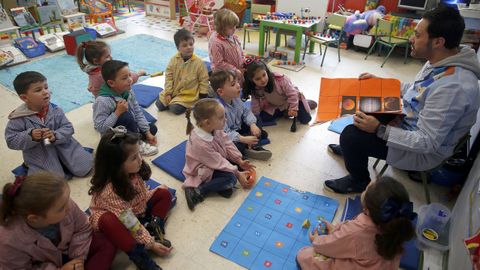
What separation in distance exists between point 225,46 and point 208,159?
1.73 meters

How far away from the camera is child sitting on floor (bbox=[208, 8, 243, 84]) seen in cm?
344

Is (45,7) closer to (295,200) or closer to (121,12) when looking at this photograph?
(121,12)

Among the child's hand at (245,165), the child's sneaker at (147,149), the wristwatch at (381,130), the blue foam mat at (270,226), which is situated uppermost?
the wristwatch at (381,130)

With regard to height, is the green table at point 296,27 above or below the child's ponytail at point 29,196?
above

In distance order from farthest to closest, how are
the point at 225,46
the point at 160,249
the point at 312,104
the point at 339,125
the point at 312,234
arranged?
the point at 312,104, the point at 225,46, the point at 339,125, the point at 312,234, the point at 160,249

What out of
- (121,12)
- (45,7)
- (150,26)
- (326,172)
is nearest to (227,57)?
(326,172)

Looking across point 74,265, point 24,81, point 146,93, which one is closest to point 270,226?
point 74,265

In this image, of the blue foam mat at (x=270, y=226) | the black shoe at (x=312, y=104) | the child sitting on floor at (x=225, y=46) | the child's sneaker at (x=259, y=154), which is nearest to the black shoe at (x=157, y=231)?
the blue foam mat at (x=270, y=226)

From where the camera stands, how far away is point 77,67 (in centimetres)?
461

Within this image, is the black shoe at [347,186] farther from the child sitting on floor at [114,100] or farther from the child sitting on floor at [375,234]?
the child sitting on floor at [114,100]

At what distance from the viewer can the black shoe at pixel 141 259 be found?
5.79 feet

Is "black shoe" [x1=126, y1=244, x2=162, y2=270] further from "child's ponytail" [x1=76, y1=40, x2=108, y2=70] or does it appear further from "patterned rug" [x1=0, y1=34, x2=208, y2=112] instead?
"patterned rug" [x1=0, y1=34, x2=208, y2=112]

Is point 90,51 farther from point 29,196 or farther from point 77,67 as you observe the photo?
point 77,67

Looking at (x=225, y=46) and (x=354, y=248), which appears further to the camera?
(x=225, y=46)
